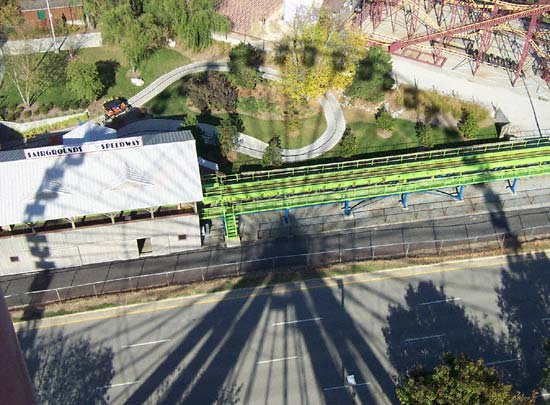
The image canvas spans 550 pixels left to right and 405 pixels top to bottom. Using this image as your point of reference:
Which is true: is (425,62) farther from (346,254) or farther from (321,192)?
(346,254)

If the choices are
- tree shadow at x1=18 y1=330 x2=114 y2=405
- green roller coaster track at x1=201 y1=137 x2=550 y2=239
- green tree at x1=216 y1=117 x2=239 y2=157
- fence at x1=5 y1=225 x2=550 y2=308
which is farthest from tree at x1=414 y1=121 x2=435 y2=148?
tree shadow at x1=18 y1=330 x2=114 y2=405

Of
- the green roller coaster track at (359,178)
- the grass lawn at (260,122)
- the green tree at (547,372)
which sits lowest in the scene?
the green tree at (547,372)

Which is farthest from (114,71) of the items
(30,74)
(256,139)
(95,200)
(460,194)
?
(460,194)

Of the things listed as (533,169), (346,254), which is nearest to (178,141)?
(346,254)

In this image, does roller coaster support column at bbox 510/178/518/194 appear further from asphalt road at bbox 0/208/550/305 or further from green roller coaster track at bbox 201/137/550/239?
asphalt road at bbox 0/208/550/305

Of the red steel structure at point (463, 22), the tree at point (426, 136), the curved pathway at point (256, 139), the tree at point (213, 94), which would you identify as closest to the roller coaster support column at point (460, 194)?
the tree at point (426, 136)

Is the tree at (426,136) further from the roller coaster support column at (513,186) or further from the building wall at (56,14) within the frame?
the building wall at (56,14)
